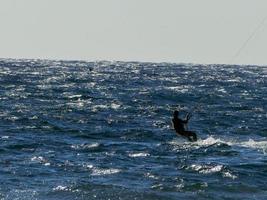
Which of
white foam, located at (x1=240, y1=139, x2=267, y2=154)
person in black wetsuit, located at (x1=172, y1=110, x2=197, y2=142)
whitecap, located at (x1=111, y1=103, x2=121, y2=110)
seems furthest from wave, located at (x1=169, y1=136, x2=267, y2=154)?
whitecap, located at (x1=111, y1=103, x2=121, y2=110)

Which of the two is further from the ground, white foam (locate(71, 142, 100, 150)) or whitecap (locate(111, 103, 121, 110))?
white foam (locate(71, 142, 100, 150))

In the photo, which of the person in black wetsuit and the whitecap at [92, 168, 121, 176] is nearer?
the whitecap at [92, 168, 121, 176]

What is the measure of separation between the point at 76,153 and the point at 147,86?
1577 inches

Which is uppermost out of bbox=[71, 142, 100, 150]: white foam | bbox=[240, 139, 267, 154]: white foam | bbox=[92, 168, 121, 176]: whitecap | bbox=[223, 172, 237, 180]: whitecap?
bbox=[223, 172, 237, 180]: whitecap

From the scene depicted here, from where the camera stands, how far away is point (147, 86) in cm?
6219

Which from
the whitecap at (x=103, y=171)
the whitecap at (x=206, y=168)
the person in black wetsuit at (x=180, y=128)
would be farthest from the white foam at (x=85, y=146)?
the whitecap at (x=206, y=168)

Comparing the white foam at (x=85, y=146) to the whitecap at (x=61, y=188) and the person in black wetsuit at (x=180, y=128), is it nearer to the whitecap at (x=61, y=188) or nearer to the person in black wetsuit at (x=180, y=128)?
the person in black wetsuit at (x=180, y=128)

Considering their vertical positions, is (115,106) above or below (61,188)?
below

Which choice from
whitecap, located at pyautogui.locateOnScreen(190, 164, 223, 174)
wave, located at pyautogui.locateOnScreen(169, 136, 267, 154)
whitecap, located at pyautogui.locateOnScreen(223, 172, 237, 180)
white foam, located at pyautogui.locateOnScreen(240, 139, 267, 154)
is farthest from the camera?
wave, located at pyautogui.locateOnScreen(169, 136, 267, 154)

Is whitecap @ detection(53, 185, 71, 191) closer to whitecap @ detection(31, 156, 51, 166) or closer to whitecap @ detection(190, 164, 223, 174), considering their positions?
whitecap @ detection(31, 156, 51, 166)

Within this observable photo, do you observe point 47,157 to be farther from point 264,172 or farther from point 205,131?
point 205,131

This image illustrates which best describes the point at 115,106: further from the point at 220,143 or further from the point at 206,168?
the point at 206,168

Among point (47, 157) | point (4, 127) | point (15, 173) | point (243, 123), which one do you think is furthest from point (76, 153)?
point (243, 123)

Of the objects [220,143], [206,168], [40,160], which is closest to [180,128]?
[220,143]
